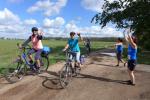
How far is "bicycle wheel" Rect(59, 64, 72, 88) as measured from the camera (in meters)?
11.5

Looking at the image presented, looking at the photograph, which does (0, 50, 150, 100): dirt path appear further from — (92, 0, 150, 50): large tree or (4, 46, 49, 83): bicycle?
(92, 0, 150, 50): large tree

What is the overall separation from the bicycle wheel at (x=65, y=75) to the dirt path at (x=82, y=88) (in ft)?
0.61

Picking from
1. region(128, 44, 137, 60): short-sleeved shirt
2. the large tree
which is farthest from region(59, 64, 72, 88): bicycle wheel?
the large tree

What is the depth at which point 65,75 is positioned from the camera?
11.8m

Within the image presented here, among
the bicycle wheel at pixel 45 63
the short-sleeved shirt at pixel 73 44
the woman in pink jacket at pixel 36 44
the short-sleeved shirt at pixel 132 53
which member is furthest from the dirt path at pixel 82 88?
the short-sleeved shirt at pixel 73 44

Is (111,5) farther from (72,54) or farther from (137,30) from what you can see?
(72,54)

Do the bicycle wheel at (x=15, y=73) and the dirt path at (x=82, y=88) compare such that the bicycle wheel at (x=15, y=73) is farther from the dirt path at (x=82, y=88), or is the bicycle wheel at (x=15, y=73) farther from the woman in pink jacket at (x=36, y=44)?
the woman in pink jacket at (x=36, y=44)

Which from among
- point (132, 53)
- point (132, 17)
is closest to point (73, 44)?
point (132, 53)

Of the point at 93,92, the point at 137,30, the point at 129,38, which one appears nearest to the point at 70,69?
the point at 93,92

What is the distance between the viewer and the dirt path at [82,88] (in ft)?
34.1

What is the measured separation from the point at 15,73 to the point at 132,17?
889 inches

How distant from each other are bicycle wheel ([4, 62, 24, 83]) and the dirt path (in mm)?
219

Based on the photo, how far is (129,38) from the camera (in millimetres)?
11117

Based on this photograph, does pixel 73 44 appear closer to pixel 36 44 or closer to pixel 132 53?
pixel 36 44
